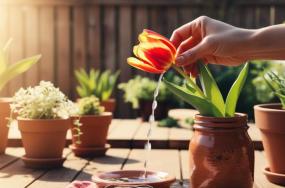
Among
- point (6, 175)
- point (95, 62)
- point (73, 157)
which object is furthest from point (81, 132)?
point (95, 62)

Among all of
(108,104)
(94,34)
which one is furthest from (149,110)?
(94,34)

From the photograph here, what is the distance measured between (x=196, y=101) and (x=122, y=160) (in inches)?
35.0

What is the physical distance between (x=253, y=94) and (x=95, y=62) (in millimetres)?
2035

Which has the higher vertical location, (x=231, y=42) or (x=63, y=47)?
(x=63, y=47)

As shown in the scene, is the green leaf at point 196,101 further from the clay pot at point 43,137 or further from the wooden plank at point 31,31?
the wooden plank at point 31,31

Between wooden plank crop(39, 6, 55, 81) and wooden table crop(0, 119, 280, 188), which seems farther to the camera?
wooden plank crop(39, 6, 55, 81)

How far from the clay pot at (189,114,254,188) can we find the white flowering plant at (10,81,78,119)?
2.80 ft

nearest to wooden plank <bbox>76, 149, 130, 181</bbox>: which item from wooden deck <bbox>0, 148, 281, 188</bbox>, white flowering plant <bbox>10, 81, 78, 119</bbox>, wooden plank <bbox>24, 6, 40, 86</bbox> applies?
wooden deck <bbox>0, 148, 281, 188</bbox>

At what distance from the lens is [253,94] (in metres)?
4.75

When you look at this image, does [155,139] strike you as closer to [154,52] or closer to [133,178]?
[133,178]

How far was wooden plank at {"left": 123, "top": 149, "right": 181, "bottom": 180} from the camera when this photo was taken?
7.75ft

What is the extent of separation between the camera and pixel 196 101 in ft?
5.86

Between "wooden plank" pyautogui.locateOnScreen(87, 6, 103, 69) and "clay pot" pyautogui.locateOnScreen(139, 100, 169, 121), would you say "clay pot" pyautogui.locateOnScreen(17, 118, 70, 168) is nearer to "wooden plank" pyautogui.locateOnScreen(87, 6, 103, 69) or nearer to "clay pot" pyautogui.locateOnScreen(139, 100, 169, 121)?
"clay pot" pyautogui.locateOnScreen(139, 100, 169, 121)

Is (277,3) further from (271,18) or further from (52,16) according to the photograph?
(52,16)
